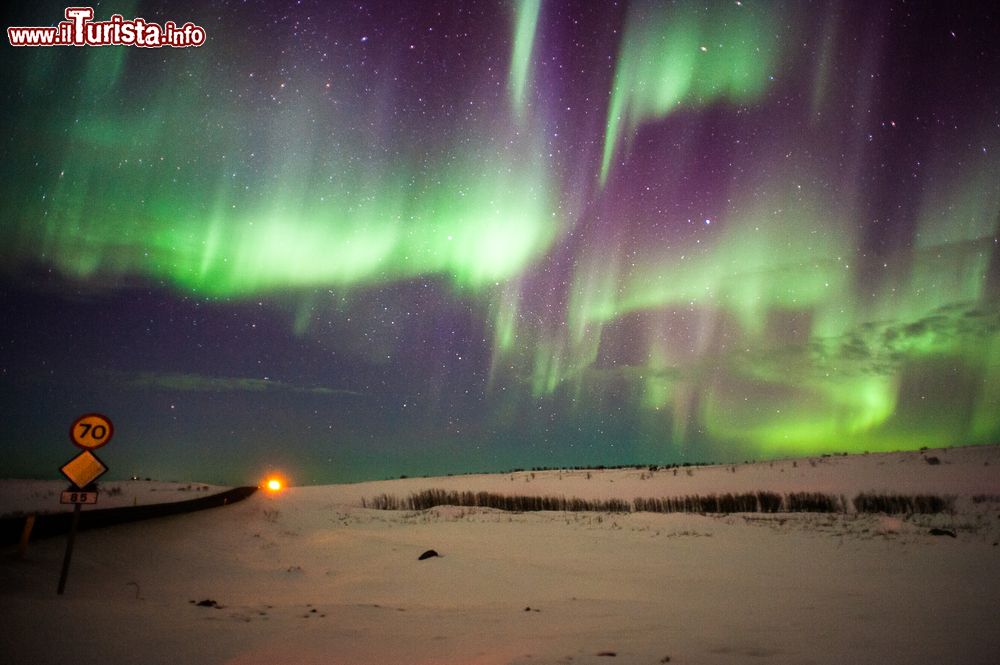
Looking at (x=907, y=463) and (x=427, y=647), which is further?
(x=907, y=463)

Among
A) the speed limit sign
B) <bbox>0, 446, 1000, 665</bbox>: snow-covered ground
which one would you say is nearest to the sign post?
the speed limit sign

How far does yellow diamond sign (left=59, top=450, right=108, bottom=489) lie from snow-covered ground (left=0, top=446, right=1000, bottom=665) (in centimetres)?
181

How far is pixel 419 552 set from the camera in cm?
1766

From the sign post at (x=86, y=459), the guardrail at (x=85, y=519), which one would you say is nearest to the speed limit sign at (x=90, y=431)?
the sign post at (x=86, y=459)

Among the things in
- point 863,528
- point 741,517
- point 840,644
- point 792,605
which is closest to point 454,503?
point 741,517

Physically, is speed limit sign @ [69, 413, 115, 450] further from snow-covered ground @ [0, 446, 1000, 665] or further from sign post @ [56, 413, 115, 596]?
snow-covered ground @ [0, 446, 1000, 665]

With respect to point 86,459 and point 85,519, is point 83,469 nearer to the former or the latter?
point 86,459

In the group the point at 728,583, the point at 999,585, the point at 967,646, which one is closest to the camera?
the point at 967,646

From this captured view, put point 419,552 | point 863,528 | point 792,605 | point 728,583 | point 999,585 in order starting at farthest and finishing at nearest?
1. point 863,528
2. point 419,552
3. point 728,583
4. point 999,585
5. point 792,605

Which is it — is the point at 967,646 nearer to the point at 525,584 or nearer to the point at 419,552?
the point at 525,584

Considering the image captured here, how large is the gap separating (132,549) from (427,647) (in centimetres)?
1353

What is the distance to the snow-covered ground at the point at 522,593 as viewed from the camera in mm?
8008

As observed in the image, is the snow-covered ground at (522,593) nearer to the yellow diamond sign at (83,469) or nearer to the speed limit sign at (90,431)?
the yellow diamond sign at (83,469)

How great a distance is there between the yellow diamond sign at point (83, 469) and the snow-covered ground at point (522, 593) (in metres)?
1.81
